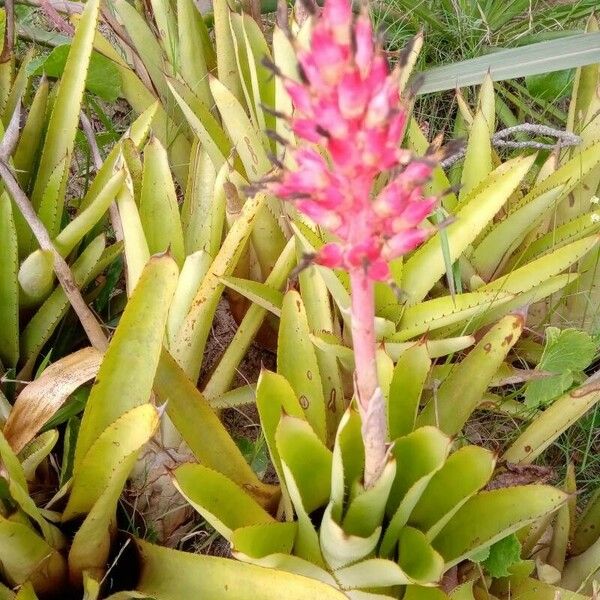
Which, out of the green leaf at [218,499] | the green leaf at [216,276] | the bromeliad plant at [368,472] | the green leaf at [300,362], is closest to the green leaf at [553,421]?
the bromeliad plant at [368,472]

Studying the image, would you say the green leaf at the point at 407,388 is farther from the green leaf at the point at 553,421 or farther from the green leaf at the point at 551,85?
the green leaf at the point at 551,85

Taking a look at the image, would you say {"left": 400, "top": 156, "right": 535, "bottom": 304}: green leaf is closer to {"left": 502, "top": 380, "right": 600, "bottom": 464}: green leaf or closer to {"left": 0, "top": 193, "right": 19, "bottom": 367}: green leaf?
{"left": 502, "top": 380, "right": 600, "bottom": 464}: green leaf

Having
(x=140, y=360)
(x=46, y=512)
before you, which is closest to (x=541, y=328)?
(x=140, y=360)

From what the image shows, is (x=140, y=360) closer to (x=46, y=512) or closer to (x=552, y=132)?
(x=46, y=512)

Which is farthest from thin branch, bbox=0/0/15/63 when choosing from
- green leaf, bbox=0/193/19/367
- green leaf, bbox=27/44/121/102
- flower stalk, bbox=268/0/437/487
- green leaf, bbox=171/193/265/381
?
flower stalk, bbox=268/0/437/487

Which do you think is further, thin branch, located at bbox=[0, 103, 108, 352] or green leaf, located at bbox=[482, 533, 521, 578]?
thin branch, located at bbox=[0, 103, 108, 352]

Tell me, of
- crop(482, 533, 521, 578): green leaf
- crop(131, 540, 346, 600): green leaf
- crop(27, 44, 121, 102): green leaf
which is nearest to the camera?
crop(131, 540, 346, 600): green leaf
